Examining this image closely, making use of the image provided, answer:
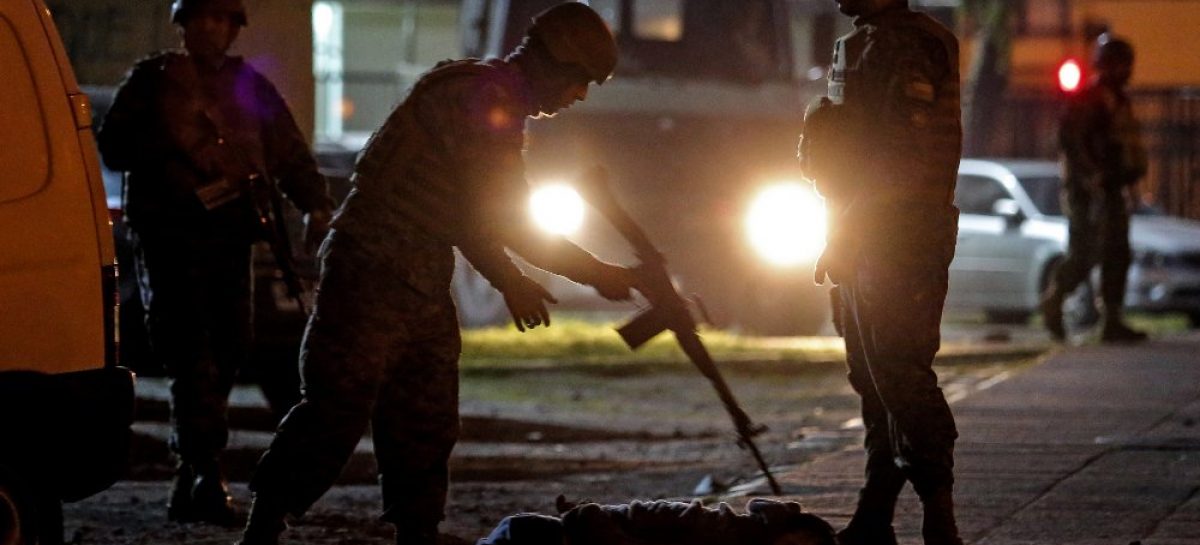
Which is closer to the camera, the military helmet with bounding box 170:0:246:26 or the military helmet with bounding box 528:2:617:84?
the military helmet with bounding box 528:2:617:84

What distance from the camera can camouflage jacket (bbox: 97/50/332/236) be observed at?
7.62 m

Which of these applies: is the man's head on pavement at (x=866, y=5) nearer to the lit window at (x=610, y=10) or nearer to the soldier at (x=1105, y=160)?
the soldier at (x=1105, y=160)

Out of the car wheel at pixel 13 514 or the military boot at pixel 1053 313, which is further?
the military boot at pixel 1053 313

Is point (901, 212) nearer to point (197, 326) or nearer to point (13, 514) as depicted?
point (13, 514)

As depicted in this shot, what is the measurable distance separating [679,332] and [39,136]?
5.92ft

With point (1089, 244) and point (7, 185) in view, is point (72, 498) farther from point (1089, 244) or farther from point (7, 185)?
point (1089, 244)

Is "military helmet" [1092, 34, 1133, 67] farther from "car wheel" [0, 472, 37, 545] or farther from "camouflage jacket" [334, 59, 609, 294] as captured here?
"car wheel" [0, 472, 37, 545]

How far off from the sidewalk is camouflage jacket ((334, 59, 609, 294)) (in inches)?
72.1

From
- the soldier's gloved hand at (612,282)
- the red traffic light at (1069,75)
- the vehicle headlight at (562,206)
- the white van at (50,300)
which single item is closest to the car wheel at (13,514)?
the white van at (50,300)

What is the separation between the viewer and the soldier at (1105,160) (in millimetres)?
14008

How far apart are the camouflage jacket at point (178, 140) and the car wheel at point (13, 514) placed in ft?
7.31

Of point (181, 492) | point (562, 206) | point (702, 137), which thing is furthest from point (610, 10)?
point (181, 492)

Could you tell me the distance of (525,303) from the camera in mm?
5633

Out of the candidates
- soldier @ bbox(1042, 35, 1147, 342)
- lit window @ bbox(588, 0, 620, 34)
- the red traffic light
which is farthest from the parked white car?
lit window @ bbox(588, 0, 620, 34)
